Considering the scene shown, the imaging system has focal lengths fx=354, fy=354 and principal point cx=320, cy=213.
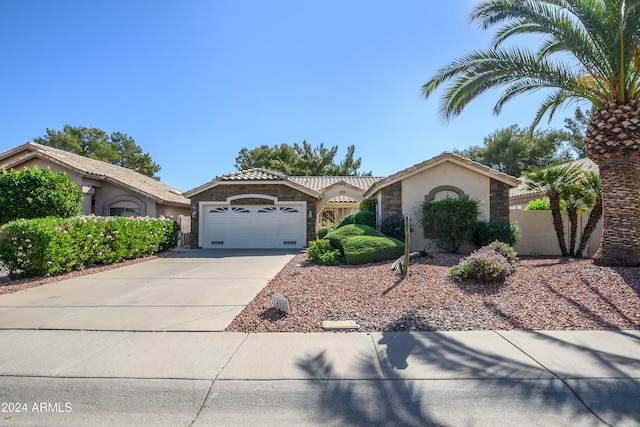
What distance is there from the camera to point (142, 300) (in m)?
6.96

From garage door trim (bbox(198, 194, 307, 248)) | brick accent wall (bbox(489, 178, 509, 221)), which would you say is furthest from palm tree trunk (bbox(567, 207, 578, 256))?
garage door trim (bbox(198, 194, 307, 248))

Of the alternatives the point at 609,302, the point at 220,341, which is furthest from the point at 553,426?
the point at 609,302

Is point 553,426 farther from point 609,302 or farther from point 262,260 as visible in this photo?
point 262,260

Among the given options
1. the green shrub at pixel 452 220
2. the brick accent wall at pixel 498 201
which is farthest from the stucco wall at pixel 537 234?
the green shrub at pixel 452 220

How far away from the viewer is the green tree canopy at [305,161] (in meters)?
34.5

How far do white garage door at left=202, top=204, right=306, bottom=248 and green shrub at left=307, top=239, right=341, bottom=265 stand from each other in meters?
5.90

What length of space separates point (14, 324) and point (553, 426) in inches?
279

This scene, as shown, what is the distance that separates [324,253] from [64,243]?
7.16 meters

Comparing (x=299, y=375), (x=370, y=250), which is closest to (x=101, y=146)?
(x=370, y=250)

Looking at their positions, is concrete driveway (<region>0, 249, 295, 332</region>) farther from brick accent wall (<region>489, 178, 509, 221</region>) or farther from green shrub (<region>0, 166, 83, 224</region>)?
brick accent wall (<region>489, 178, 509, 221</region>)

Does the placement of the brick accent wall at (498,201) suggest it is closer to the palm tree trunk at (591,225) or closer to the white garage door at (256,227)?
the palm tree trunk at (591,225)

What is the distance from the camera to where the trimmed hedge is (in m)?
8.79

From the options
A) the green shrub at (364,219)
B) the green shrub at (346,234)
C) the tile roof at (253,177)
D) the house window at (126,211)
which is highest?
the tile roof at (253,177)

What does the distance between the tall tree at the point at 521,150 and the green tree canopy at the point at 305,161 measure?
12.7m
